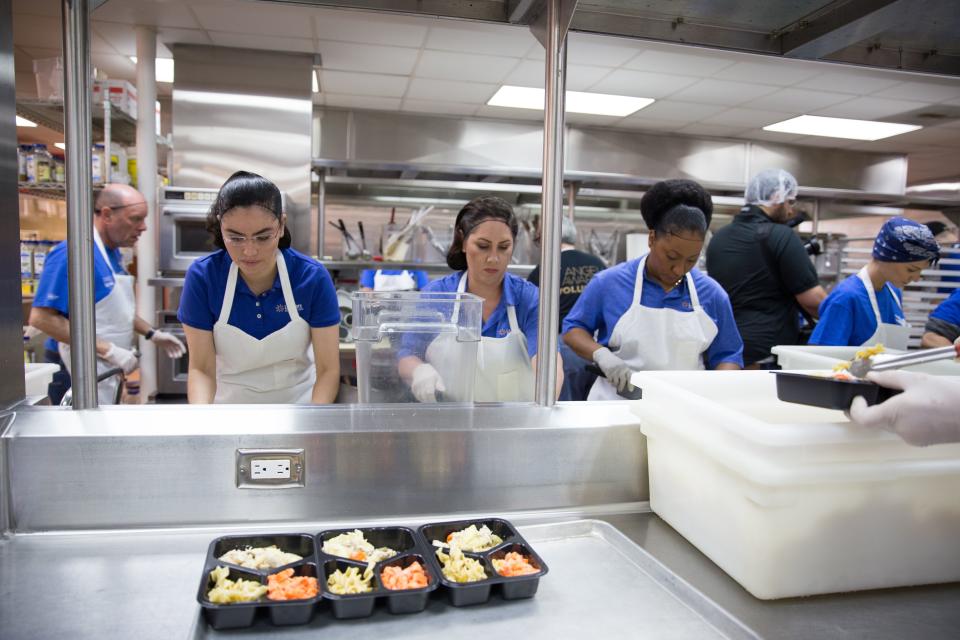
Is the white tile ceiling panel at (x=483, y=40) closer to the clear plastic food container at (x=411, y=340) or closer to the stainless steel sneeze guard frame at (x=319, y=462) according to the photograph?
the clear plastic food container at (x=411, y=340)

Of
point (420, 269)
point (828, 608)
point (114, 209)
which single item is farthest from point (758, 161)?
point (828, 608)

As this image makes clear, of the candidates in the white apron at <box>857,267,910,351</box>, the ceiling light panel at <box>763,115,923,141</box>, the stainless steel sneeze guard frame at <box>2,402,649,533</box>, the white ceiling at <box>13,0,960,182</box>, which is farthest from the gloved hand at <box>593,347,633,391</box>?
the ceiling light panel at <box>763,115,923,141</box>

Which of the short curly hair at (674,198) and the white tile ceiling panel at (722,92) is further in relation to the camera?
the white tile ceiling panel at (722,92)

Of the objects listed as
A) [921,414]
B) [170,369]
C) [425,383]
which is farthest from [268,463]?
[170,369]

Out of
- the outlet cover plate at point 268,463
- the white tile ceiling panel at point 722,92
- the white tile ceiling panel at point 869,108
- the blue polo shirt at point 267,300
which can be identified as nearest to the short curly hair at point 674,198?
the blue polo shirt at point 267,300

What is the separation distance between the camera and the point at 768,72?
13.8 feet

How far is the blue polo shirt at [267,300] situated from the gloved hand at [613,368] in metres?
0.86

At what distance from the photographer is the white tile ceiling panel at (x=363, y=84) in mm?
4543

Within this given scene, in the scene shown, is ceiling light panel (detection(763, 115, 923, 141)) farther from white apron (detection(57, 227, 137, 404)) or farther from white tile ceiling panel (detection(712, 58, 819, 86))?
white apron (detection(57, 227, 137, 404))

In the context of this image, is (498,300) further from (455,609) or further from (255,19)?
(255,19)

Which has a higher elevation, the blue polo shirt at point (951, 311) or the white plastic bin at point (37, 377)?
the blue polo shirt at point (951, 311)

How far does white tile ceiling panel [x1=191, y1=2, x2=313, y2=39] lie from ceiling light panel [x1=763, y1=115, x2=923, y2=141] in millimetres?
4048

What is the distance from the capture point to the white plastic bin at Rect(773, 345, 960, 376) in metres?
1.45

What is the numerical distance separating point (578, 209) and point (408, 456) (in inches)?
212
